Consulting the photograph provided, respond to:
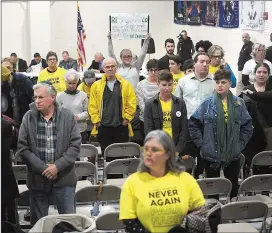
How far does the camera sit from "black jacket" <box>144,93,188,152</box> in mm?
5762

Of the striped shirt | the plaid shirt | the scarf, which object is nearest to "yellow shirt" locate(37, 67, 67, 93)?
the striped shirt

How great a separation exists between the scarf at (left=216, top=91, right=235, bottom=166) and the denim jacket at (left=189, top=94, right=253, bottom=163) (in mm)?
34

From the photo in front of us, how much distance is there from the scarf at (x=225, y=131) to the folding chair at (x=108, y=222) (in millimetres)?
1532

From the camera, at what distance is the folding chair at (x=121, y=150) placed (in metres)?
6.38

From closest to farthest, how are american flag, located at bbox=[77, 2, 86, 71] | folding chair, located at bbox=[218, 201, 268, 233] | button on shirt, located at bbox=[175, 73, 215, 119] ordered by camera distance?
folding chair, located at bbox=[218, 201, 268, 233]
button on shirt, located at bbox=[175, 73, 215, 119]
american flag, located at bbox=[77, 2, 86, 71]

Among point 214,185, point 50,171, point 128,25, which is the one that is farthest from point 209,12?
point 50,171

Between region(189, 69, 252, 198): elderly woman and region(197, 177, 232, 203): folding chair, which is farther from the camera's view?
region(189, 69, 252, 198): elderly woman

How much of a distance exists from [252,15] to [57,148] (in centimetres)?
869

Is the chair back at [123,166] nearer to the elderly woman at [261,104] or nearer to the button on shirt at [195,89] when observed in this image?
the button on shirt at [195,89]

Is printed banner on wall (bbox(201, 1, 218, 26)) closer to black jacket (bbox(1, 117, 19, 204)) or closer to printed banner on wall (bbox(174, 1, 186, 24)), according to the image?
printed banner on wall (bbox(174, 1, 186, 24))

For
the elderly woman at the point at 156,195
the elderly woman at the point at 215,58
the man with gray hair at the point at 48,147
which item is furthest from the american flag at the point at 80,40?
the elderly woman at the point at 156,195

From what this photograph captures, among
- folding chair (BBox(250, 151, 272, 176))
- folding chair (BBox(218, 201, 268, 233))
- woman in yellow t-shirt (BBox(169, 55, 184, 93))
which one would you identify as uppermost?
woman in yellow t-shirt (BBox(169, 55, 184, 93))

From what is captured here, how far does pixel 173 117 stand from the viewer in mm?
5773

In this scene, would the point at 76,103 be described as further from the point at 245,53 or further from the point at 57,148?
the point at 245,53
